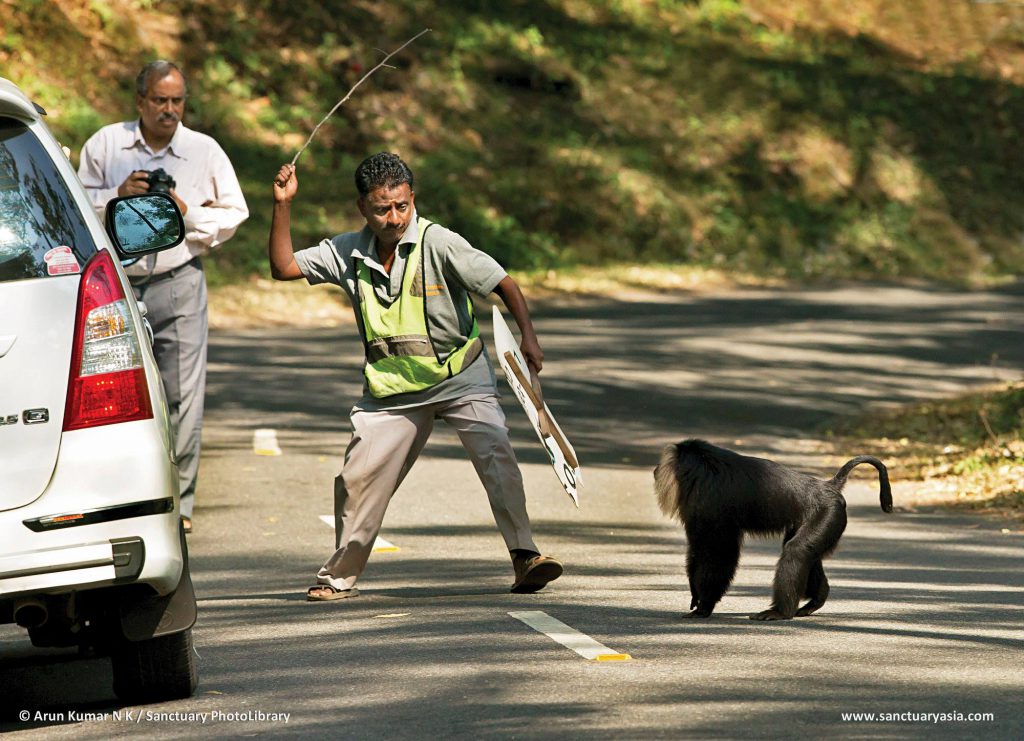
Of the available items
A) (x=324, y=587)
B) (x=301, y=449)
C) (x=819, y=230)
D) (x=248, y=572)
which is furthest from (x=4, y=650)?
(x=819, y=230)

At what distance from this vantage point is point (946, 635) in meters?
7.03

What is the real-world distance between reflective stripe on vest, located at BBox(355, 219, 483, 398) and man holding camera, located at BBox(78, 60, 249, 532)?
1.79 meters

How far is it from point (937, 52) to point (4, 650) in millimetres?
35294

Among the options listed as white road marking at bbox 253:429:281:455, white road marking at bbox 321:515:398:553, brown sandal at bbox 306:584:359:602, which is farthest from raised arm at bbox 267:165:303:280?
white road marking at bbox 253:429:281:455

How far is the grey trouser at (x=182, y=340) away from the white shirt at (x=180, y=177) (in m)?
0.10

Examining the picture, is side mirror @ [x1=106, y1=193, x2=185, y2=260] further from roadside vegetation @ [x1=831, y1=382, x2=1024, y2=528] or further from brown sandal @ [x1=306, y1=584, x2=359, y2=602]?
roadside vegetation @ [x1=831, y1=382, x2=1024, y2=528]

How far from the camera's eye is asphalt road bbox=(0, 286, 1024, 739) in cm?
555

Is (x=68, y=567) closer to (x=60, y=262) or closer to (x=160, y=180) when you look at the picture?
(x=60, y=262)

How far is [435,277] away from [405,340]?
1.00 ft

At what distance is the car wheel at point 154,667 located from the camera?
5.87 meters

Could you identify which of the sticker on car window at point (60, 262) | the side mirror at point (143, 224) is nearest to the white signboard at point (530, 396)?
the side mirror at point (143, 224)

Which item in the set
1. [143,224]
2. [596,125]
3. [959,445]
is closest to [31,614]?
[143,224]

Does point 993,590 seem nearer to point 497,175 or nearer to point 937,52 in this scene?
point 497,175

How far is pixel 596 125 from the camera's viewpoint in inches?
1305
